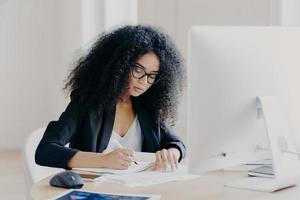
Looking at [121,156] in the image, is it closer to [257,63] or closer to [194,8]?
[257,63]

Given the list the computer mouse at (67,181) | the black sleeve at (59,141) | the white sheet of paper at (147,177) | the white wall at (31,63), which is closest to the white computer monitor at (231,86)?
the white sheet of paper at (147,177)

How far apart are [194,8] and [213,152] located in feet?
10.8

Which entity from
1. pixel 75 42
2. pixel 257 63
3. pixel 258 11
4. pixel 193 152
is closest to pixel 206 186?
pixel 193 152

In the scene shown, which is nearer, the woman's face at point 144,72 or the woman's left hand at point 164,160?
the woman's left hand at point 164,160

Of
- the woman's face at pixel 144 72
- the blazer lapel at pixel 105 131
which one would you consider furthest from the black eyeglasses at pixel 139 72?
the blazer lapel at pixel 105 131

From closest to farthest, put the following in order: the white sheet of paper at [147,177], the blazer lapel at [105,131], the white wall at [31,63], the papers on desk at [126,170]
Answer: the white sheet of paper at [147,177]
the papers on desk at [126,170]
the blazer lapel at [105,131]
the white wall at [31,63]

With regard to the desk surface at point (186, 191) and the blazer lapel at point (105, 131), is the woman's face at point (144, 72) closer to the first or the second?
the blazer lapel at point (105, 131)

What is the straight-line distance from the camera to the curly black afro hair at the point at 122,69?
8.11ft

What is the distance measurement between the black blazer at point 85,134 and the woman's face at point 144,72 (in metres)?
0.19

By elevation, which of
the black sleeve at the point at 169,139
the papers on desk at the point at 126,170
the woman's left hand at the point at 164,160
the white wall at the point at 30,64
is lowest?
the papers on desk at the point at 126,170

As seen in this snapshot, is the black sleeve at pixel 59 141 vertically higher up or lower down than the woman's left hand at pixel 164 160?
higher up

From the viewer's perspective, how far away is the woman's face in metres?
2.43

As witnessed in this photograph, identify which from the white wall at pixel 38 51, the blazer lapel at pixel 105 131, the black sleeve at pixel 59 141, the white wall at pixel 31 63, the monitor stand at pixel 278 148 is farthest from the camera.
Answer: the white wall at pixel 31 63

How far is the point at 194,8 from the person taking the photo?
504 cm
